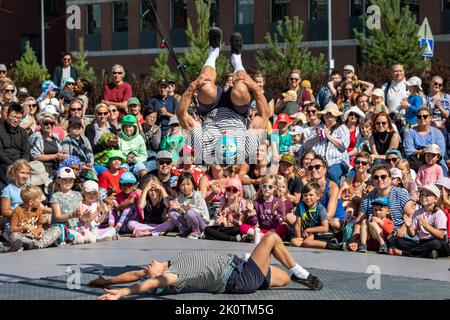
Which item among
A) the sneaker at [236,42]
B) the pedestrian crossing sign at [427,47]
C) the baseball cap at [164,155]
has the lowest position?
the baseball cap at [164,155]

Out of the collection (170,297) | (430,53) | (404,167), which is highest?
(430,53)

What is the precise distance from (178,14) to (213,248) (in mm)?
30055

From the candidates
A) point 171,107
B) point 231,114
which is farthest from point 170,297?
point 171,107

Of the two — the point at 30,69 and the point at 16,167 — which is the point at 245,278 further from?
the point at 30,69

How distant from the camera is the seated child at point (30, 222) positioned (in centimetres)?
1207

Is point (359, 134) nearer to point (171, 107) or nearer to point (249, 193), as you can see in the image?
point (249, 193)

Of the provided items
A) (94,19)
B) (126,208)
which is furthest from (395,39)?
(94,19)

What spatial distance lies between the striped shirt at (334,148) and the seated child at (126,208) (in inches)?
105

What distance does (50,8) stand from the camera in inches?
1980

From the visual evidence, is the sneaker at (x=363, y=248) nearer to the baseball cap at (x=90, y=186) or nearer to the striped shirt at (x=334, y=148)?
the striped shirt at (x=334, y=148)

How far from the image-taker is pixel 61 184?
12.9 meters

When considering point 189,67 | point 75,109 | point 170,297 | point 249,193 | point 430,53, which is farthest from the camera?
point 189,67

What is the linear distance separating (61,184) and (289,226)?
3016 mm

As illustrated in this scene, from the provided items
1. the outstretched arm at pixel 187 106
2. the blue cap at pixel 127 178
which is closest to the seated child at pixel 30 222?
the blue cap at pixel 127 178
